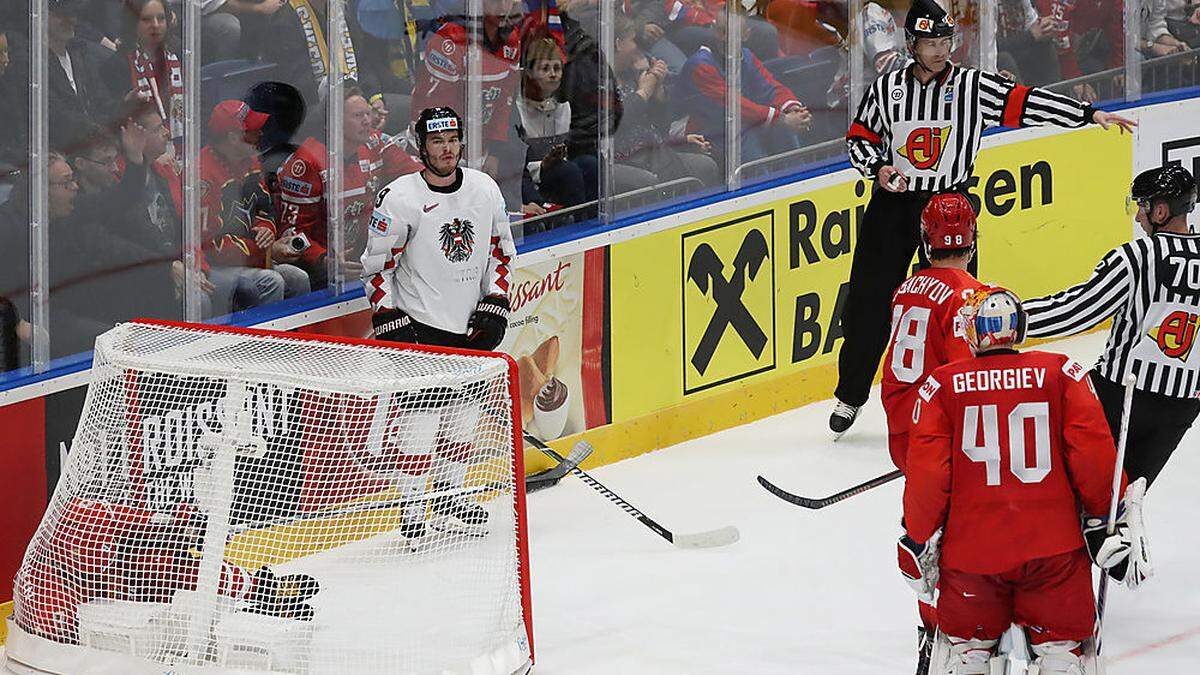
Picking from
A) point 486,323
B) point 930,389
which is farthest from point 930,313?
point 486,323

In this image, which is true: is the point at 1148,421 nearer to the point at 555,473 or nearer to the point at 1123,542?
the point at 1123,542

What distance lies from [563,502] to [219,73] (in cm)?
169

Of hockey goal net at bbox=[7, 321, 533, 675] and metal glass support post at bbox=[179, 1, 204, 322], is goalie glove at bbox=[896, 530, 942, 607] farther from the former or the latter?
metal glass support post at bbox=[179, 1, 204, 322]

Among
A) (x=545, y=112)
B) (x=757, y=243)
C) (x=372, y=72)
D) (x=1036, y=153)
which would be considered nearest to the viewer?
(x=372, y=72)

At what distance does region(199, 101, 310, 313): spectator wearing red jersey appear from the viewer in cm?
571

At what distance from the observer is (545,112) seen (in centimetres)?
664

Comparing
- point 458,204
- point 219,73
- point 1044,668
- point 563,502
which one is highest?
point 219,73

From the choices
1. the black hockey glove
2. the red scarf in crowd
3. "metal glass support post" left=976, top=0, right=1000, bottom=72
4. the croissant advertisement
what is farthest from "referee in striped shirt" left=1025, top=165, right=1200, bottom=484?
"metal glass support post" left=976, top=0, right=1000, bottom=72

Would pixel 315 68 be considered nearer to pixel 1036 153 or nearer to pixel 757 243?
pixel 757 243

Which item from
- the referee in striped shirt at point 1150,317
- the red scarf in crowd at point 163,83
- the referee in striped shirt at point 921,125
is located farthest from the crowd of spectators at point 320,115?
the referee in striped shirt at point 1150,317

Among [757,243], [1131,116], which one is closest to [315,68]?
[757,243]

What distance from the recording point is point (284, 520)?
15.2 ft

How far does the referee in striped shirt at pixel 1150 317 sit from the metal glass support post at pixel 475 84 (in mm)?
2260

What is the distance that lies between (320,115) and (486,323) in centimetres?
79
